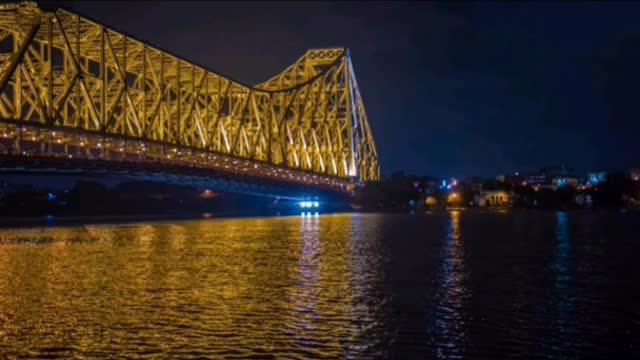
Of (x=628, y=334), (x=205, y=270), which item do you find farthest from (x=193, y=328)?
(x=205, y=270)

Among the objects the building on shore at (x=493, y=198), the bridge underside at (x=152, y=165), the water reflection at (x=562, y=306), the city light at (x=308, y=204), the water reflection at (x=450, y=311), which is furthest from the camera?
the building on shore at (x=493, y=198)

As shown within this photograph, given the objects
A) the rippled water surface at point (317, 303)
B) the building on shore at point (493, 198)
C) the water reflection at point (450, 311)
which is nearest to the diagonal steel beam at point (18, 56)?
the rippled water surface at point (317, 303)

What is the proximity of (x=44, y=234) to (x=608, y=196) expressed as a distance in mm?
111237

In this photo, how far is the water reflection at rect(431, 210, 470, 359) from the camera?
54.3 feet

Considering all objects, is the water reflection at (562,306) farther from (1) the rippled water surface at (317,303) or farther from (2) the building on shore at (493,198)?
(2) the building on shore at (493,198)

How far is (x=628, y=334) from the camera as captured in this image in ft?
58.3

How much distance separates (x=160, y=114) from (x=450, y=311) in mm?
59064

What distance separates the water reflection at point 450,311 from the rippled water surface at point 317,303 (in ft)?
0.16

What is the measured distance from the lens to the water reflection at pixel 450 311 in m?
16.5

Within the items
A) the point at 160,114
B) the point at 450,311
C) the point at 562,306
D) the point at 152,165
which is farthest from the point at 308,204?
the point at 450,311

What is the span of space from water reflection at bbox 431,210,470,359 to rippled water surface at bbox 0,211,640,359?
0.05m

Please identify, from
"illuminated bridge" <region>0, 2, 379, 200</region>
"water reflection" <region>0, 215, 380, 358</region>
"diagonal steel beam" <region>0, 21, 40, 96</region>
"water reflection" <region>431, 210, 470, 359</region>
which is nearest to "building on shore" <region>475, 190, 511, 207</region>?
"illuminated bridge" <region>0, 2, 379, 200</region>

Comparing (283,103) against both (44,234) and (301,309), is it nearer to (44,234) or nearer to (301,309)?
(44,234)

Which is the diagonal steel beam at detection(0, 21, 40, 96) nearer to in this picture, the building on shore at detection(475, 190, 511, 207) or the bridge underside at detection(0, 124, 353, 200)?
the bridge underside at detection(0, 124, 353, 200)
